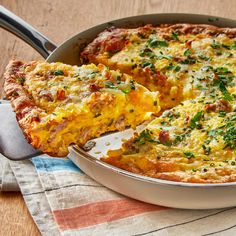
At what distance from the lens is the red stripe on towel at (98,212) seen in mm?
3654

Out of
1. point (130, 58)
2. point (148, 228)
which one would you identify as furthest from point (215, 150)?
point (130, 58)

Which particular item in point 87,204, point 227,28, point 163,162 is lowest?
point 87,204

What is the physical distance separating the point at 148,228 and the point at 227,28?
176cm

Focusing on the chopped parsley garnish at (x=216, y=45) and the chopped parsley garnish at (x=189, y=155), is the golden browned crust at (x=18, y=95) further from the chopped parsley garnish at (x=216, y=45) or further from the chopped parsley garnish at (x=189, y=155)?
the chopped parsley garnish at (x=216, y=45)

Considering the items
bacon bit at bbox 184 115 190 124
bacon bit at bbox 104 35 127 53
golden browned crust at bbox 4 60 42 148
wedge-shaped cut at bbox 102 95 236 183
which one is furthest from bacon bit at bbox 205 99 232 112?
golden browned crust at bbox 4 60 42 148

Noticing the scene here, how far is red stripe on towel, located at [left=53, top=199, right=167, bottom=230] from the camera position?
3.65 metres

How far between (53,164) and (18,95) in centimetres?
51

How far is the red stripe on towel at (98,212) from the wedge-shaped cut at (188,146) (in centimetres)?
25

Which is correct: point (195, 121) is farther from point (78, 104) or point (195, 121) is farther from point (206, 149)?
point (78, 104)

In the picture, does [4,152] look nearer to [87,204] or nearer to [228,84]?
[87,204]

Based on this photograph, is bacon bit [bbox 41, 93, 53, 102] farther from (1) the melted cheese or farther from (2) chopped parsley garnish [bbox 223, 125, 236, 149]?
(2) chopped parsley garnish [bbox 223, 125, 236, 149]

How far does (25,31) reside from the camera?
4.53m

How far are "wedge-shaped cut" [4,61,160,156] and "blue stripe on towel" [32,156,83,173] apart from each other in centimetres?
32

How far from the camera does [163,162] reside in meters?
3.65
